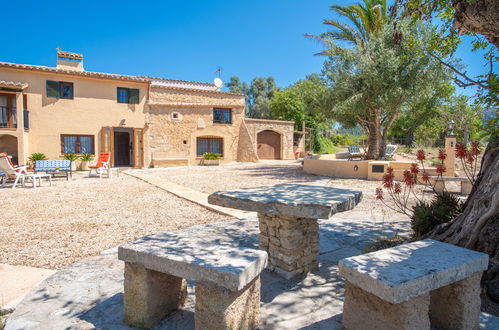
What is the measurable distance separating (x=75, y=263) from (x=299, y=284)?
2.62m

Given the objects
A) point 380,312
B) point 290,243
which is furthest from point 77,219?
point 380,312

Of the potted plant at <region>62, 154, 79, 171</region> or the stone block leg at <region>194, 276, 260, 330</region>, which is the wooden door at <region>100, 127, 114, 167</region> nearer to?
the potted plant at <region>62, 154, 79, 171</region>

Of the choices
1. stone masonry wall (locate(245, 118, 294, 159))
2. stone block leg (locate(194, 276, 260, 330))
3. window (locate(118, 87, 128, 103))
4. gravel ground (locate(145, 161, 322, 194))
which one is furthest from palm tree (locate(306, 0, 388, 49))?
stone block leg (locate(194, 276, 260, 330))

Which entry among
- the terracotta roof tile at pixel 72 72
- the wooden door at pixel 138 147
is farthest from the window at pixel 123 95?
the wooden door at pixel 138 147

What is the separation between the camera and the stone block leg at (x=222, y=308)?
1916 mm

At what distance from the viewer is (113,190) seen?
357 inches

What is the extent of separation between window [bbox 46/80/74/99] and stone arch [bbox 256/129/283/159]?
1258cm

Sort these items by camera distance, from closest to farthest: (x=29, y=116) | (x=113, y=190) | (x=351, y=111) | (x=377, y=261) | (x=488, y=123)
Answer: (x=377, y=261), (x=488, y=123), (x=113, y=190), (x=351, y=111), (x=29, y=116)

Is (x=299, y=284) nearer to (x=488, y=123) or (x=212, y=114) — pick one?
(x=488, y=123)

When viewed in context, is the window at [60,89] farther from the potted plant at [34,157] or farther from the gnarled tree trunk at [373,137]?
the gnarled tree trunk at [373,137]

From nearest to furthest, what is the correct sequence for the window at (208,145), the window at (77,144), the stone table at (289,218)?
the stone table at (289,218) < the window at (77,144) < the window at (208,145)

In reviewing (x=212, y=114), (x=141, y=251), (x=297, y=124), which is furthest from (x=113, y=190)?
(x=297, y=124)

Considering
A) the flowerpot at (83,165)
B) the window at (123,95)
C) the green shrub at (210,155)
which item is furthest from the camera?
the green shrub at (210,155)

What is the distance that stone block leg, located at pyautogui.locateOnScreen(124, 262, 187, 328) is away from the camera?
7.31 ft
